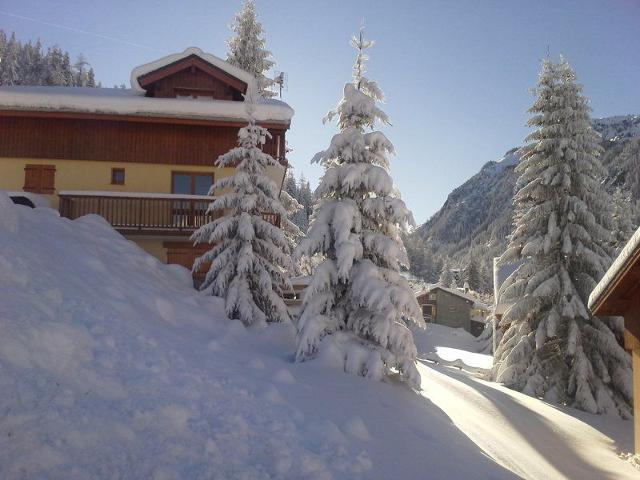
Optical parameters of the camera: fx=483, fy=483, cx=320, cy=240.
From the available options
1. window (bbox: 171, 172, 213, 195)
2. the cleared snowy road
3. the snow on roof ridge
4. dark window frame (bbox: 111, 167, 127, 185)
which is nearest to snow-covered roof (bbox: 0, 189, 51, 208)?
dark window frame (bbox: 111, 167, 127, 185)

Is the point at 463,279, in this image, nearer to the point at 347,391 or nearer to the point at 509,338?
the point at 509,338

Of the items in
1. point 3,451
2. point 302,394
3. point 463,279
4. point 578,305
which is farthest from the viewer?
point 463,279

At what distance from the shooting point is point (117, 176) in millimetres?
17906

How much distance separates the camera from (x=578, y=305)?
636 inches

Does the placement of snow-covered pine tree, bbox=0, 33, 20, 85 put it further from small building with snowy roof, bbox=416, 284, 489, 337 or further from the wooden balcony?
the wooden balcony

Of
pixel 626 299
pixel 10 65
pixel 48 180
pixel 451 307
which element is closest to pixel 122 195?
pixel 48 180

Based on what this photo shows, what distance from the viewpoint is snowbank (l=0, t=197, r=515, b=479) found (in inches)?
190

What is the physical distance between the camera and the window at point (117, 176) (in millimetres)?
17812

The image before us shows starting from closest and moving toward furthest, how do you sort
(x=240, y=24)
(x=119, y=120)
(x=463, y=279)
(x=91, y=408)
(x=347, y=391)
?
(x=91, y=408), (x=347, y=391), (x=119, y=120), (x=240, y=24), (x=463, y=279)

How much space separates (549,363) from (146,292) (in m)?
14.0

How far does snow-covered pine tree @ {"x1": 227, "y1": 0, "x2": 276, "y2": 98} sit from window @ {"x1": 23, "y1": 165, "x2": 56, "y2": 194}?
14027mm

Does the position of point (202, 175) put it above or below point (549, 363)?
above

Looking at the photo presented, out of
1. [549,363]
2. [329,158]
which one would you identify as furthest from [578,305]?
[329,158]

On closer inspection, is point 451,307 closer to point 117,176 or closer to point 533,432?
point 117,176
